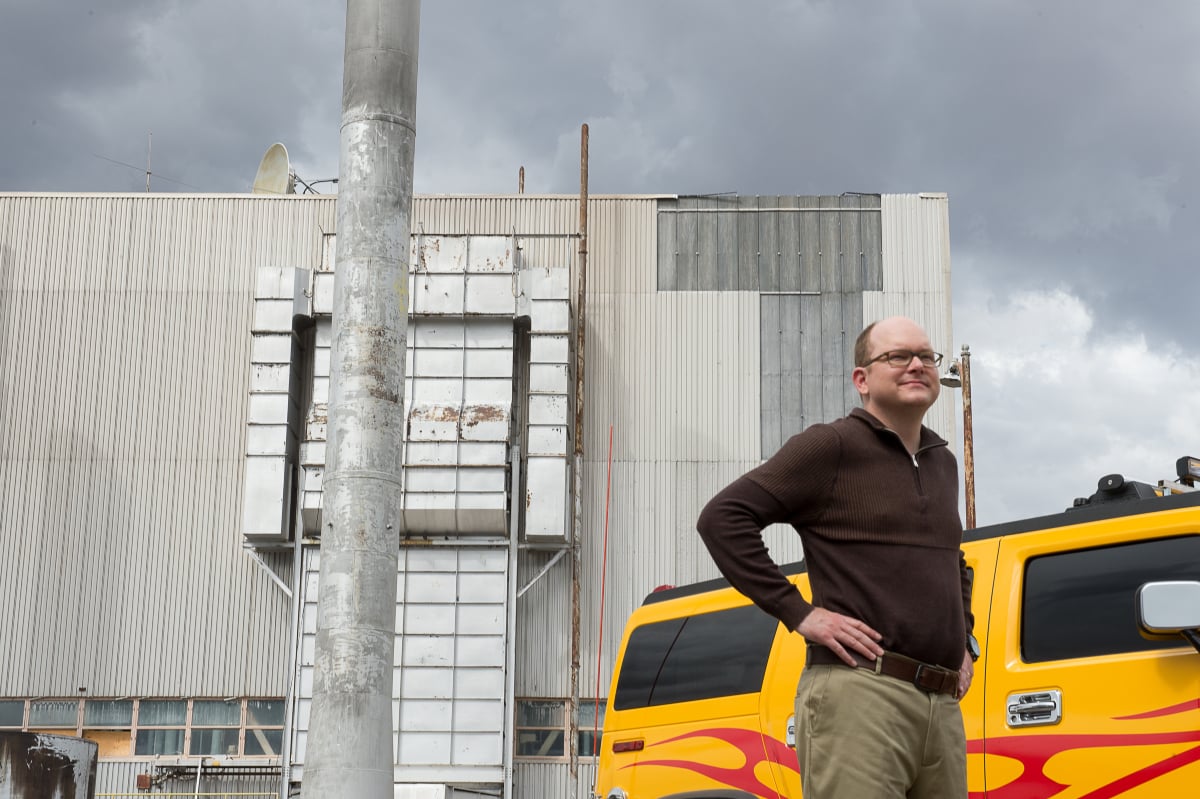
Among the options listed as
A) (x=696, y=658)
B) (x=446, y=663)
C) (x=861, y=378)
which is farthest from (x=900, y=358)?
(x=446, y=663)

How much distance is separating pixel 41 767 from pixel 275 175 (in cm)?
1719

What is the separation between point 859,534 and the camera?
3996 mm

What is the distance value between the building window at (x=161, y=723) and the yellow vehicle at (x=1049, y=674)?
64.3ft

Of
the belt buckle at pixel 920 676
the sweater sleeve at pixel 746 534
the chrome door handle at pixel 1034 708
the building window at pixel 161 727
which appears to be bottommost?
the building window at pixel 161 727

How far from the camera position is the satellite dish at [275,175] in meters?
29.9

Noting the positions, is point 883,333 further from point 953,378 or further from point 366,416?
point 953,378

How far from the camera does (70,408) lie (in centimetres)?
2773

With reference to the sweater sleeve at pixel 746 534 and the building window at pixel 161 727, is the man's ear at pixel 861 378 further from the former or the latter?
the building window at pixel 161 727

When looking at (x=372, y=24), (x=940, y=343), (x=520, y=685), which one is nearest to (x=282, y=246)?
(x=520, y=685)

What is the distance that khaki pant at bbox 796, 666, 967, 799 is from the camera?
3.77m

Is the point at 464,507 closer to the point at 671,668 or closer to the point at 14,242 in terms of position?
the point at 14,242

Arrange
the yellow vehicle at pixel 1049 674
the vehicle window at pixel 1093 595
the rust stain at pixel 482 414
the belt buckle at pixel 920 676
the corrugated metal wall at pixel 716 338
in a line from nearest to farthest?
the belt buckle at pixel 920 676 < the yellow vehicle at pixel 1049 674 < the vehicle window at pixel 1093 595 < the rust stain at pixel 482 414 < the corrugated metal wall at pixel 716 338

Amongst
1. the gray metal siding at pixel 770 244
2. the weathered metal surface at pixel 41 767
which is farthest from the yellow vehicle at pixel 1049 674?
the gray metal siding at pixel 770 244

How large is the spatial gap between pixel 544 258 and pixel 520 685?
843 centimetres
